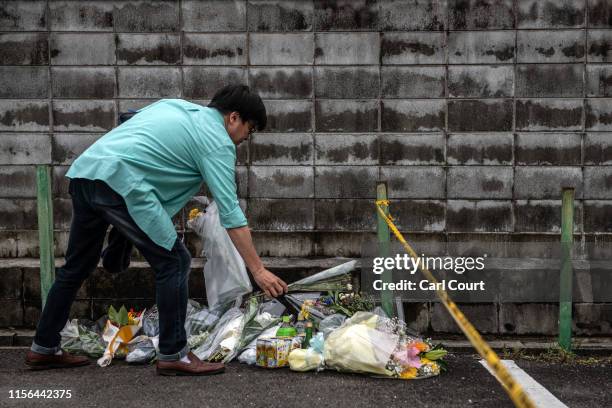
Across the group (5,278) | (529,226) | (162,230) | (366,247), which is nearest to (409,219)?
(366,247)

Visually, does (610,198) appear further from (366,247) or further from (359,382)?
(359,382)

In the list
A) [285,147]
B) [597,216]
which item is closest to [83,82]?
[285,147]

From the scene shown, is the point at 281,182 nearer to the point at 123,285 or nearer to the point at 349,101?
the point at 349,101

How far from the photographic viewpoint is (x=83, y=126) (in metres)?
5.63

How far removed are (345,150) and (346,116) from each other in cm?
29

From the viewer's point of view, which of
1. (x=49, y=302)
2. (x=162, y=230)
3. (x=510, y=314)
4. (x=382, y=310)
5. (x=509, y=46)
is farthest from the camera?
(x=509, y=46)

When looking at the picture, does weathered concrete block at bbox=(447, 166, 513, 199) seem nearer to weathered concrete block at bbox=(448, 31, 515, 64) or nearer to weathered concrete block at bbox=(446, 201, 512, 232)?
weathered concrete block at bbox=(446, 201, 512, 232)

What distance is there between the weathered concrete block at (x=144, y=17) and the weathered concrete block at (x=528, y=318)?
3.55 m

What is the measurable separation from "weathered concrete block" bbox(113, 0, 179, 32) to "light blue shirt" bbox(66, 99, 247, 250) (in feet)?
6.48

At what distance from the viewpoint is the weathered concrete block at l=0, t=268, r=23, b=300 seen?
523 centimetres

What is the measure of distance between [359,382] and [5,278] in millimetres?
3058

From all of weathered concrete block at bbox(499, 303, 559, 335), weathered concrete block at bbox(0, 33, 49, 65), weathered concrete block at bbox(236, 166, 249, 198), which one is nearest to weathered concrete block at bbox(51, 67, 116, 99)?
weathered concrete block at bbox(0, 33, 49, 65)

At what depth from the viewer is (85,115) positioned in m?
5.62

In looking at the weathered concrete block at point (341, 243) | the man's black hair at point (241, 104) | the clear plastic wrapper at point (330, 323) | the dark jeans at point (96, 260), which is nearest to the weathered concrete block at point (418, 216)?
the weathered concrete block at point (341, 243)
